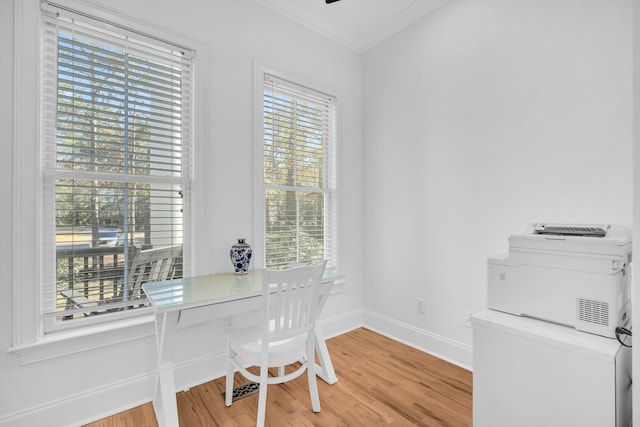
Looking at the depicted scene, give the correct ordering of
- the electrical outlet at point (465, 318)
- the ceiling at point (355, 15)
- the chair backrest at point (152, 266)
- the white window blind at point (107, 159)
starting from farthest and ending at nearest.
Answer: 1. the ceiling at point (355, 15)
2. the electrical outlet at point (465, 318)
3. the chair backrest at point (152, 266)
4. the white window blind at point (107, 159)

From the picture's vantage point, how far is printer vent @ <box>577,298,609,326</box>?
4.01 ft

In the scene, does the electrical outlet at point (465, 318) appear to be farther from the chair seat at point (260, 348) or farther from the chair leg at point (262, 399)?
the chair leg at point (262, 399)

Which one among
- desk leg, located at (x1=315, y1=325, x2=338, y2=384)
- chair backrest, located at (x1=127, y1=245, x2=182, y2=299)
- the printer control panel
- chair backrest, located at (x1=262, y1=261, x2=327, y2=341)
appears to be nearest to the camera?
the printer control panel

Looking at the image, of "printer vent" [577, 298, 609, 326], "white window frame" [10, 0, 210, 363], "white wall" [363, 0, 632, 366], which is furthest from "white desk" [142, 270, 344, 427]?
"printer vent" [577, 298, 609, 326]

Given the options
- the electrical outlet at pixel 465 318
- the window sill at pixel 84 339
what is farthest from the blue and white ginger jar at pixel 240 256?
the electrical outlet at pixel 465 318

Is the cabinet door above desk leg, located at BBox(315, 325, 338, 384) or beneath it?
above

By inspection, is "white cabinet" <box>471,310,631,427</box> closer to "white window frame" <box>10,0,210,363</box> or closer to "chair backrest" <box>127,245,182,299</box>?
"chair backrest" <box>127,245,182,299</box>

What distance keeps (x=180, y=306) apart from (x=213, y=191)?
95 cm

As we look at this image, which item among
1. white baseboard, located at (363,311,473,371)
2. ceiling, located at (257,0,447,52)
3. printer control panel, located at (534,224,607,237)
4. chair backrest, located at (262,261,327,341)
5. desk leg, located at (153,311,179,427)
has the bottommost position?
white baseboard, located at (363,311,473,371)

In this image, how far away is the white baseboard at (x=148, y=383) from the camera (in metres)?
1.63

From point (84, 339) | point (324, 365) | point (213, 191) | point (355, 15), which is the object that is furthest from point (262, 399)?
point (355, 15)

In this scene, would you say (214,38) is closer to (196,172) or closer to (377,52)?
(196,172)

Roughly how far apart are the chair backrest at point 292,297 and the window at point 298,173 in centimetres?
92

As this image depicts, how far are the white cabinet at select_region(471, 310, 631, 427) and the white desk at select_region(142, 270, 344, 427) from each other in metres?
0.95
